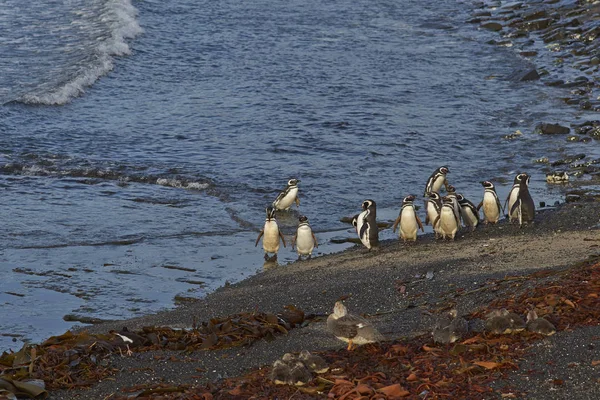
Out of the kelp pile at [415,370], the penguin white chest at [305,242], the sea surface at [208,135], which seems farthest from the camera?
the penguin white chest at [305,242]

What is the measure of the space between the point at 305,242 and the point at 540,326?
5.56 metres

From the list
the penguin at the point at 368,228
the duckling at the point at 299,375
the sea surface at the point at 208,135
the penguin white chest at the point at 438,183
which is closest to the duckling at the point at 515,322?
the duckling at the point at 299,375

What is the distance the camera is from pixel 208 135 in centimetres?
1770

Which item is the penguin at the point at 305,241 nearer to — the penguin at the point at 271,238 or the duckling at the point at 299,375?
the penguin at the point at 271,238

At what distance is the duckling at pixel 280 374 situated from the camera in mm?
6211

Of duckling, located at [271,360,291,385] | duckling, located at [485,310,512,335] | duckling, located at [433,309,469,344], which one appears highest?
duckling, located at [485,310,512,335]

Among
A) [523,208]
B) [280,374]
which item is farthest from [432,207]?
[280,374]

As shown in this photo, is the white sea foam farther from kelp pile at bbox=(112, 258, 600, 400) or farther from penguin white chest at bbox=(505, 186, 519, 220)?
kelp pile at bbox=(112, 258, 600, 400)

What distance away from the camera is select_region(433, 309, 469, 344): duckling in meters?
6.72

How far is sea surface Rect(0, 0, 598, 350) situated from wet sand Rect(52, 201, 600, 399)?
725 mm

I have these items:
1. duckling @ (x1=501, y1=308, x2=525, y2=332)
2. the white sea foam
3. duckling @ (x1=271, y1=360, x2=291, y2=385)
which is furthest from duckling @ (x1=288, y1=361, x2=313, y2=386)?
the white sea foam

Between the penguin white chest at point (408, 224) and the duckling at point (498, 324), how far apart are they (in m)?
5.06

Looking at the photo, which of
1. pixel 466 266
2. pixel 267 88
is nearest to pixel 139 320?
pixel 466 266

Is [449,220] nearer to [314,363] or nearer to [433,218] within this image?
[433,218]
